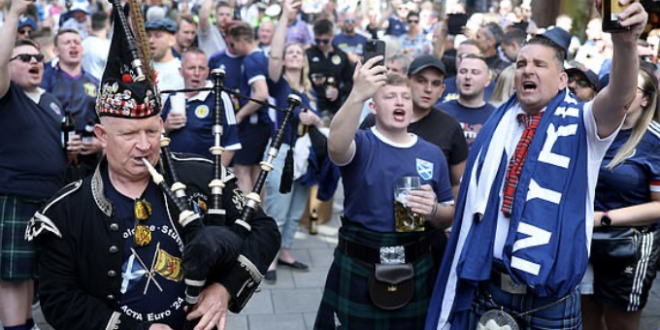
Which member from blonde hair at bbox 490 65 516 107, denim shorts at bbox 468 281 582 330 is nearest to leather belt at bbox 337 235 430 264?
denim shorts at bbox 468 281 582 330

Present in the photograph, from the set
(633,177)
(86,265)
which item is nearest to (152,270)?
(86,265)

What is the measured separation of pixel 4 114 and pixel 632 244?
372 centimetres

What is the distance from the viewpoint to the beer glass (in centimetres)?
334

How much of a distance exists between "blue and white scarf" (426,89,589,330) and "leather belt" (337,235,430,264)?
385 millimetres

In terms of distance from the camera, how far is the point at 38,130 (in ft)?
14.1

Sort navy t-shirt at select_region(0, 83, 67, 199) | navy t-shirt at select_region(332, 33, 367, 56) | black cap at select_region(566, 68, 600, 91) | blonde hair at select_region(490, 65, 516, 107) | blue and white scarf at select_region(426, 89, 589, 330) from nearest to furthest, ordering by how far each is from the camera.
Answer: blue and white scarf at select_region(426, 89, 589, 330)
navy t-shirt at select_region(0, 83, 67, 199)
black cap at select_region(566, 68, 600, 91)
blonde hair at select_region(490, 65, 516, 107)
navy t-shirt at select_region(332, 33, 367, 56)

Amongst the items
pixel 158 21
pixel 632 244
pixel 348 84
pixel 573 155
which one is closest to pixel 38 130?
pixel 158 21

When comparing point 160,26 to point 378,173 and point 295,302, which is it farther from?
point 378,173

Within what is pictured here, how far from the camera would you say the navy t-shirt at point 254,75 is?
6.19 metres

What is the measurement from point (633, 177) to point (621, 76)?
4.20 ft

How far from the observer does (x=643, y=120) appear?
3721mm

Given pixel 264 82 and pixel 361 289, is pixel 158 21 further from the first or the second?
pixel 361 289

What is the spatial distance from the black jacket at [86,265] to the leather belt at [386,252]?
0.98 meters

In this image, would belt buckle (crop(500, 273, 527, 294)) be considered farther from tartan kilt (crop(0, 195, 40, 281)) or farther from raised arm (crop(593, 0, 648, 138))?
tartan kilt (crop(0, 195, 40, 281))
